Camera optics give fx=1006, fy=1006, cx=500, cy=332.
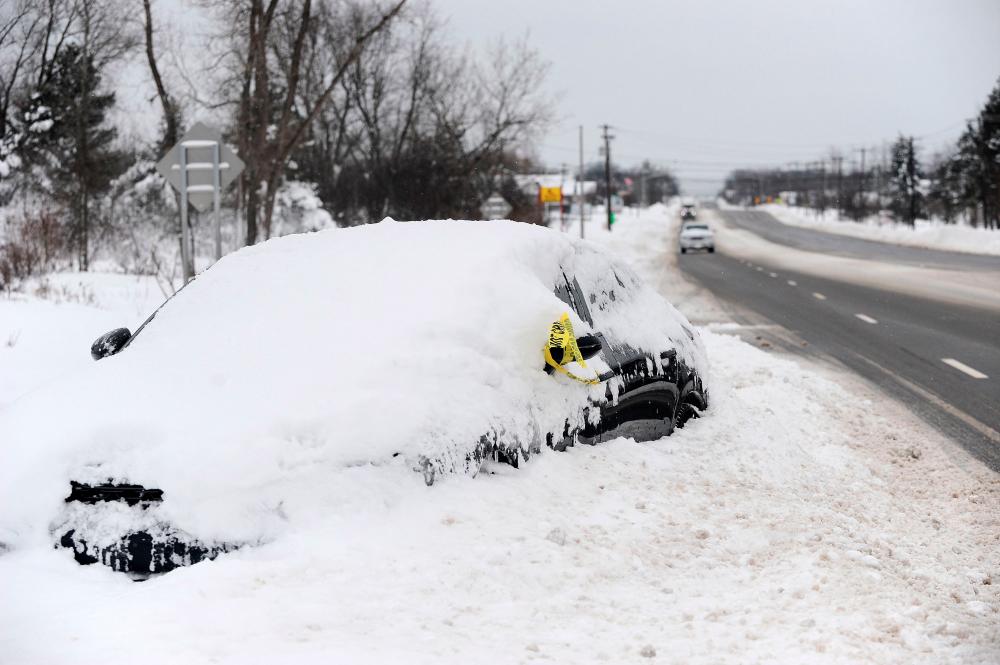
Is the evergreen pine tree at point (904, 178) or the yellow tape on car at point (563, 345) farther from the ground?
the evergreen pine tree at point (904, 178)

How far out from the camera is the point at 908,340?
13227mm

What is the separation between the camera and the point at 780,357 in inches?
474

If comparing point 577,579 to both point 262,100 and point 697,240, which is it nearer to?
point 262,100

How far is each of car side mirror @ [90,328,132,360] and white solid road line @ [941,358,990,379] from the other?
27.1 feet

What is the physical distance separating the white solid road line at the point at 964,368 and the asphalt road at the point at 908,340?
0.01 metres

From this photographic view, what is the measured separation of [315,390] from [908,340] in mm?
10726

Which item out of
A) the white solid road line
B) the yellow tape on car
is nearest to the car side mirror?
the yellow tape on car

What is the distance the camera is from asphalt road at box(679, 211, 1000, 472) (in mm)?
8484

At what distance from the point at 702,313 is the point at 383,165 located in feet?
93.0

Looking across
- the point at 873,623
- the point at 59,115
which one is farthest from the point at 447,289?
the point at 59,115

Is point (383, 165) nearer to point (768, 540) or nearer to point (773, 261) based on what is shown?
point (773, 261)

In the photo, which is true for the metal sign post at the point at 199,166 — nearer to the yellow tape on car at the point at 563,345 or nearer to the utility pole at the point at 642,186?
the yellow tape on car at the point at 563,345

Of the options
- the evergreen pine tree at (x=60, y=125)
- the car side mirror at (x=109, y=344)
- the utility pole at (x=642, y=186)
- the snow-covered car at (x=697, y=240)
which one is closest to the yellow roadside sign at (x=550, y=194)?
the snow-covered car at (x=697, y=240)

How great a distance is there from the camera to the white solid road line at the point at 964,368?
1028cm
